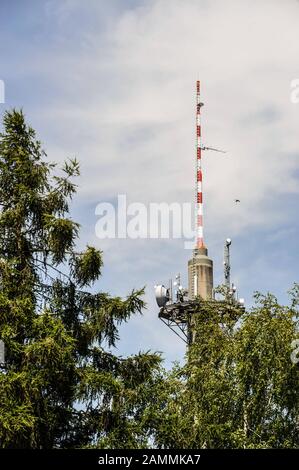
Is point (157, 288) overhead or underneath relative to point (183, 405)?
overhead

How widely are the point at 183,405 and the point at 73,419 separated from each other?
28.7 ft

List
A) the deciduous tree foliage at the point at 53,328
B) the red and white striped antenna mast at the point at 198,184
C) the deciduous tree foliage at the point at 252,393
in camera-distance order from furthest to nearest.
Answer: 1. the red and white striped antenna mast at the point at 198,184
2. the deciduous tree foliage at the point at 252,393
3. the deciduous tree foliage at the point at 53,328

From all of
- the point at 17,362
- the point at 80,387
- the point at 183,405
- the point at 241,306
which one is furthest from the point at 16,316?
the point at 241,306

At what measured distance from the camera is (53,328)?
22.5 metres

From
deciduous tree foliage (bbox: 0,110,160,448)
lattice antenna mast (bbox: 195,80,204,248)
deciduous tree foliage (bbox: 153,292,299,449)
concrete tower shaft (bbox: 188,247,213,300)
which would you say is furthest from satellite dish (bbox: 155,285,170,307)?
deciduous tree foliage (bbox: 0,110,160,448)

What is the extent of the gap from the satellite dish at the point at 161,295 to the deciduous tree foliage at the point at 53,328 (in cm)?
3245

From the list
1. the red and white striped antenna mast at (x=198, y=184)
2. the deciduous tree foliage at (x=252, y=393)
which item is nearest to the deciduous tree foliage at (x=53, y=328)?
the deciduous tree foliage at (x=252, y=393)

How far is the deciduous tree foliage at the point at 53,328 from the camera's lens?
2220 centimetres

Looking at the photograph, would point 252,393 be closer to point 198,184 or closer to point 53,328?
point 53,328

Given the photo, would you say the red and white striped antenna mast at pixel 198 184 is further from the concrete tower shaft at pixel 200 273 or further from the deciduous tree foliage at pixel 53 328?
the deciduous tree foliage at pixel 53 328

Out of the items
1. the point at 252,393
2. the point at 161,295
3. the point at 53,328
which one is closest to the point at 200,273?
the point at 161,295

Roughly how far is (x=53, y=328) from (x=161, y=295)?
35.5m
